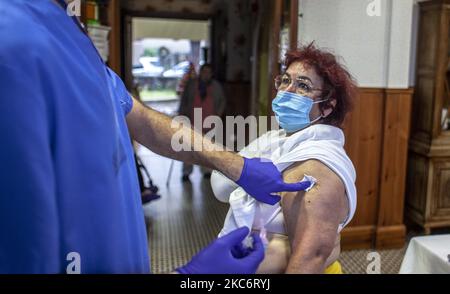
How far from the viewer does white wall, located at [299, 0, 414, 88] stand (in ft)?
7.07

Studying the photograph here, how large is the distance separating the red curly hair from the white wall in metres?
0.81

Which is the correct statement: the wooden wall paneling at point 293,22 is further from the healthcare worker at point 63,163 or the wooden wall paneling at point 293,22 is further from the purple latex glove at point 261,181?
the healthcare worker at point 63,163

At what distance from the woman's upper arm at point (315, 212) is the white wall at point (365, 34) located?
1.10 m

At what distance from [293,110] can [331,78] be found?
0.43 ft

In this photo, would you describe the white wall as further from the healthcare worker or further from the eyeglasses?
the healthcare worker

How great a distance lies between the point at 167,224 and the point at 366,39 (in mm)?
1969

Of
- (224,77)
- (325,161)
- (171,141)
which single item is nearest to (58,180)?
(171,141)

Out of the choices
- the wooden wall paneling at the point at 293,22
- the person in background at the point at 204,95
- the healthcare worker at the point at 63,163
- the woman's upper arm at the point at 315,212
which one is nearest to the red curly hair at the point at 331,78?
the woman's upper arm at the point at 315,212

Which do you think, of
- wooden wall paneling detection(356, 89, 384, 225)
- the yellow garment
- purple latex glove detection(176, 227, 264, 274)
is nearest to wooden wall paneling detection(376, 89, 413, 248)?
wooden wall paneling detection(356, 89, 384, 225)

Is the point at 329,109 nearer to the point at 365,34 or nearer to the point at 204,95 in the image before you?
the point at 365,34

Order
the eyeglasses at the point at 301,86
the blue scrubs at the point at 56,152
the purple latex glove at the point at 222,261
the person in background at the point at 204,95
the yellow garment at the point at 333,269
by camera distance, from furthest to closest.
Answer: the person in background at the point at 204,95 → the eyeglasses at the point at 301,86 → the yellow garment at the point at 333,269 → the purple latex glove at the point at 222,261 → the blue scrubs at the point at 56,152

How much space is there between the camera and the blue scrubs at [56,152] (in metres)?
0.56

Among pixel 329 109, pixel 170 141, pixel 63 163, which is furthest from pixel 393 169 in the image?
pixel 63 163

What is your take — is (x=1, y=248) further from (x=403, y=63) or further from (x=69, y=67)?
(x=403, y=63)
